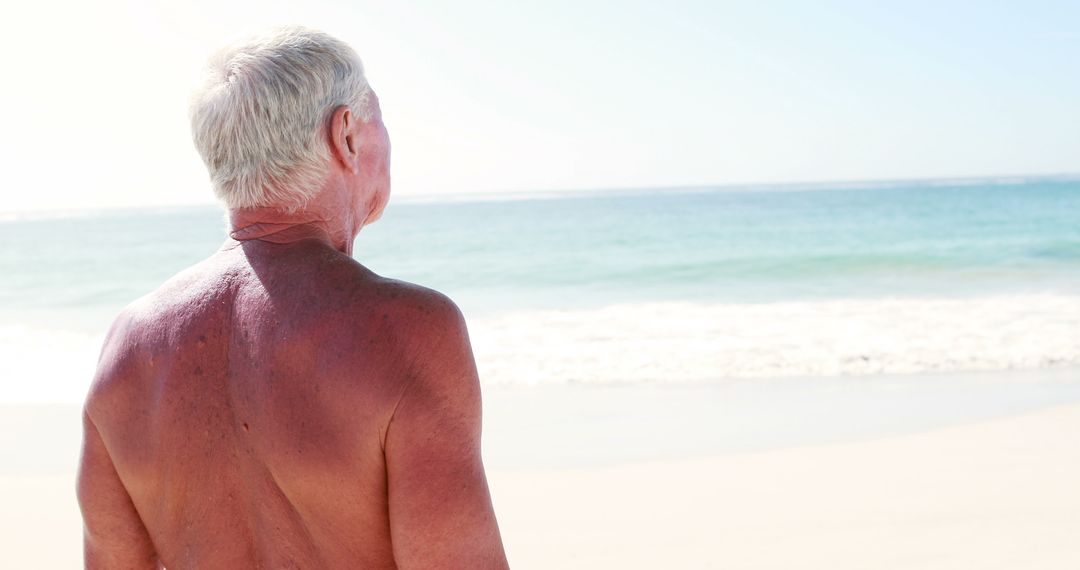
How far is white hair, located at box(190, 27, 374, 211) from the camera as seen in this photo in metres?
1.12

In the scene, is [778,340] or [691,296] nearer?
[778,340]

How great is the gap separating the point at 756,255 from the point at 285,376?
2124 centimetres

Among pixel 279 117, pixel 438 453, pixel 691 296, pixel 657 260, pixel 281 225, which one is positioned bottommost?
pixel 657 260

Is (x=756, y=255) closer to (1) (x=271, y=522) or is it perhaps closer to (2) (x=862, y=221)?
(2) (x=862, y=221)

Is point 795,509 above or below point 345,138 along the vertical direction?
below

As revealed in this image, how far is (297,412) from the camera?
1064mm

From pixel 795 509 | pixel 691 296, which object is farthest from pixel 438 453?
pixel 691 296

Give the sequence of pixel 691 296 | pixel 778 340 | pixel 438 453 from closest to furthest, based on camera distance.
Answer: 1. pixel 438 453
2. pixel 778 340
3. pixel 691 296

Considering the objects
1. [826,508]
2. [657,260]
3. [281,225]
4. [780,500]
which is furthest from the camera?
[657,260]

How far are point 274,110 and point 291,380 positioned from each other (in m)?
0.32

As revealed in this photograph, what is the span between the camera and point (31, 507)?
5035mm

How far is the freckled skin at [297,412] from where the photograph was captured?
40.9 inches

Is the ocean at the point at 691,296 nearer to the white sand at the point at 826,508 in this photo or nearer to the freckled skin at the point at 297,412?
the freckled skin at the point at 297,412

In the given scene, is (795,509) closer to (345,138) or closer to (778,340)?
(345,138)
